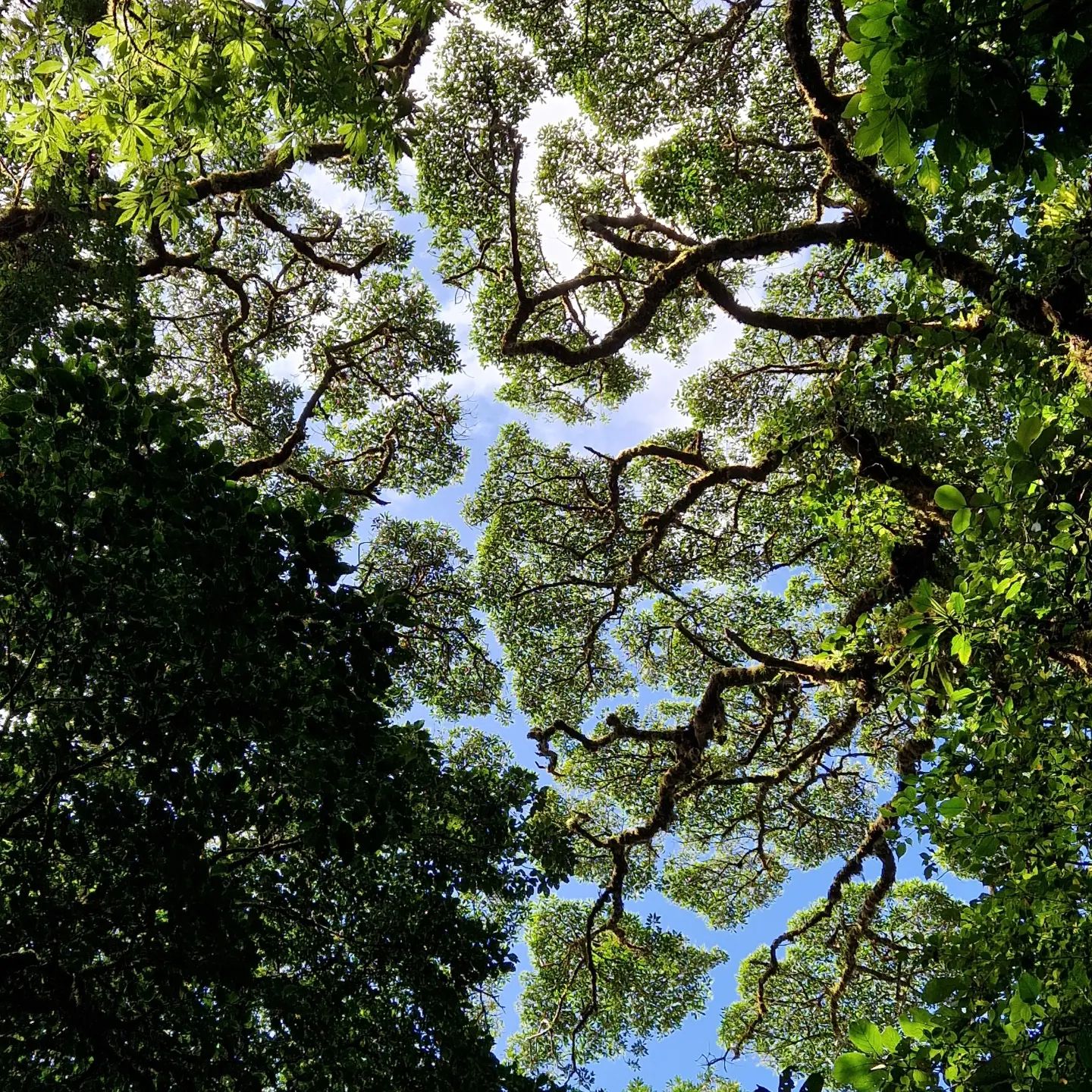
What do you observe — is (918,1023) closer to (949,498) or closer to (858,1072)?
(858,1072)

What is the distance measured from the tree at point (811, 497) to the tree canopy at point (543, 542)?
0.03m

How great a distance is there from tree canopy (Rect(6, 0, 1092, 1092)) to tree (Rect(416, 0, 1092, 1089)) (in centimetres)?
3

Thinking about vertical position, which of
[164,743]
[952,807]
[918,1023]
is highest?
[952,807]

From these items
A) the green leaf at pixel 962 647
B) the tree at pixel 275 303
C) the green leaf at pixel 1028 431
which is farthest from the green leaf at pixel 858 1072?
the tree at pixel 275 303

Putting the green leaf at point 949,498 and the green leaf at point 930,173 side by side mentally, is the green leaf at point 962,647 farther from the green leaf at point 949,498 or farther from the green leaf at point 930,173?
the green leaf at point 930,173

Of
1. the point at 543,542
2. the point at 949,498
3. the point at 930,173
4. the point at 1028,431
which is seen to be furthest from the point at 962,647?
the point at 543,542

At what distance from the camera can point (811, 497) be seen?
6.50 m

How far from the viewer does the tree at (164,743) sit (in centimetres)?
311

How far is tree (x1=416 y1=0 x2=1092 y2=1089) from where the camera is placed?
2521 millimetres

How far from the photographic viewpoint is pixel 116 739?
11.2 ft

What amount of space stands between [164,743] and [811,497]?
Result: 5329mm

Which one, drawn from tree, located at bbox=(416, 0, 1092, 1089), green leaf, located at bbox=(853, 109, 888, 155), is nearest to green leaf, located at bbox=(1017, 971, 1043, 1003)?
tree, located at bbox=(416, 0, 1092, 1089)

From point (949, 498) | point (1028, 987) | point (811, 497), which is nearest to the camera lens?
point (1028, 987)

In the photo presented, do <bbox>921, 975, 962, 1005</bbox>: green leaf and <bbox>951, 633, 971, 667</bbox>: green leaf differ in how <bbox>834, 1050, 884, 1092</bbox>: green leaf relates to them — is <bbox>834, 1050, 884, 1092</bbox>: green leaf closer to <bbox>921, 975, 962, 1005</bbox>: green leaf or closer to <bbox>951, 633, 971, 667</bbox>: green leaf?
<bbox>921, 975, 962, 1005</bbox>: green leaf
